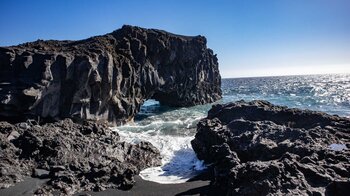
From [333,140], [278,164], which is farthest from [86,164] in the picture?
[333,140]

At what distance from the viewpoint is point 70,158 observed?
19219mm

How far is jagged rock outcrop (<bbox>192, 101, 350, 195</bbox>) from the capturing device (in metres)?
12.3

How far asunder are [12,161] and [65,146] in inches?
126

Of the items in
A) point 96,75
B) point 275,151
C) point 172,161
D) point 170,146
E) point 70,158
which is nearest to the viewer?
point 275,151

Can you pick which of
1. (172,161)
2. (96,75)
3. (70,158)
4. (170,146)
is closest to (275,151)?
(172,161)

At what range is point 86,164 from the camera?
61.3 feet

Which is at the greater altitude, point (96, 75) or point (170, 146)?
point (96, 75)

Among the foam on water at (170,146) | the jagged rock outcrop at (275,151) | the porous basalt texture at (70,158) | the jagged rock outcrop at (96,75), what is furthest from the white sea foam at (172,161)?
the jagged rock outcrop at (96,75)

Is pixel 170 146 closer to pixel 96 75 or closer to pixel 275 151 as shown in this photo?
pixel 275 151

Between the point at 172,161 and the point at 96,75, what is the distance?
15431 millimetres

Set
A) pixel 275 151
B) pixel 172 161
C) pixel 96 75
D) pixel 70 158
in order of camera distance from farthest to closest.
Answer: pixel 96 75
pixel 172 161
pixel 70 158
pixel 275 151

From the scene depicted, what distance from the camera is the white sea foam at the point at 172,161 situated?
19.3m

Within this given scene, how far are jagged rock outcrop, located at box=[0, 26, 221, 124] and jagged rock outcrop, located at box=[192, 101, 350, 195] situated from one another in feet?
47.0

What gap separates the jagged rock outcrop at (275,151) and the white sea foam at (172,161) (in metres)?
1.24
